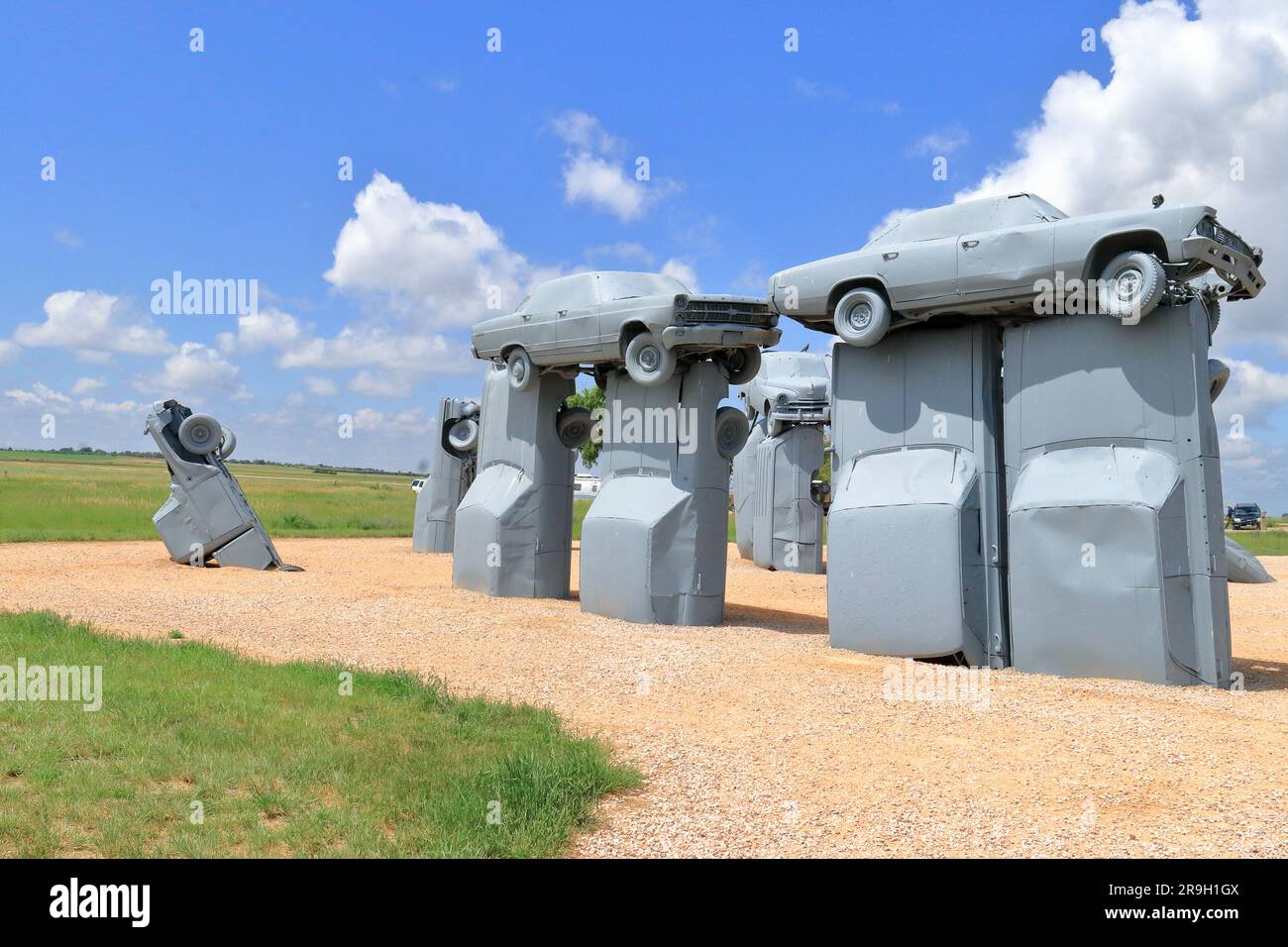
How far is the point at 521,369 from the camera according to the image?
14625 millimetres

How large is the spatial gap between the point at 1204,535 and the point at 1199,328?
6.22 feet

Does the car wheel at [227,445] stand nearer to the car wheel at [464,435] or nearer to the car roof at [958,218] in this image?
the car wheel at [464,435]

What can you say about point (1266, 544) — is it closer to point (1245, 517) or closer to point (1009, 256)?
point (1245, 517)

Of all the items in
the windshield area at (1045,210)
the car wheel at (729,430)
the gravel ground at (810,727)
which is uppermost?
the windshield area at (1045,210)

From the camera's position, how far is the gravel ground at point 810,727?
16.7ft

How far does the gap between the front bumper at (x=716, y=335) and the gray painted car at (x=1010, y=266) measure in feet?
3.58

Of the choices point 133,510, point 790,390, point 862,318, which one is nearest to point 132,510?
point 133,510

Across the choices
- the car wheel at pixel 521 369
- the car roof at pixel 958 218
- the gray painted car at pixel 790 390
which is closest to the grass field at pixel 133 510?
the gray painted car at pixel 790 390

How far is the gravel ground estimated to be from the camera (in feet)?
16.7

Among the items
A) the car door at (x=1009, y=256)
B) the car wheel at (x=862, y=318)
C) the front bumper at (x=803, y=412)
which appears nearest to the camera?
the car door at (x=1009, y=256)

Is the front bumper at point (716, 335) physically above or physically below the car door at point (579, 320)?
below

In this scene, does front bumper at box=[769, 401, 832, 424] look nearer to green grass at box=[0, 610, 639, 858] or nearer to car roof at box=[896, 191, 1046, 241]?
car roof at box=[896, 191, 1046, 241]

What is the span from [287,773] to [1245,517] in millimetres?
56934
